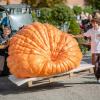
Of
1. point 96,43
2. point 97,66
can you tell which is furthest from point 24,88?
point 96,43

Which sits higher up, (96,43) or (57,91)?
(96,43)

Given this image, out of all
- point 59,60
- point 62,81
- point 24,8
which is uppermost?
point 59,60

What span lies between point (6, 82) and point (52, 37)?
178 centimetres

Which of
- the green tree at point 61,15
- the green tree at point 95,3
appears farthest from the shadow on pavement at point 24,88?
the green tree at point 95,3

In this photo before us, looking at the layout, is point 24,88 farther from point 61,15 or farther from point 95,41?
point 61,15

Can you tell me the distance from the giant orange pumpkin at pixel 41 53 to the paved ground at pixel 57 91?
1.28ft

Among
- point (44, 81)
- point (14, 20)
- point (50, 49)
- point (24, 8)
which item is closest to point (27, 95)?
point (44, 81)

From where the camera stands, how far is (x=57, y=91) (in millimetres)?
8461

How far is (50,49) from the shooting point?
8484 millimetres

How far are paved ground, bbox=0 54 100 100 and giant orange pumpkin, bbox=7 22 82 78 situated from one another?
390mm

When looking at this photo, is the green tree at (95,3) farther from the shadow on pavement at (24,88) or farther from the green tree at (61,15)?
the shadow on pavement at (24,88)

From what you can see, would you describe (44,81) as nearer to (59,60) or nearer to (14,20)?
(59,60)

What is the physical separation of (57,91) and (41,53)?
0.82 metres

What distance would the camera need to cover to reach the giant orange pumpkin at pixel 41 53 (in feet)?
26.9
